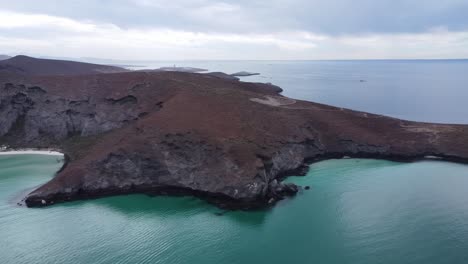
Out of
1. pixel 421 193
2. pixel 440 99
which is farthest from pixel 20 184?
pixel 440 99

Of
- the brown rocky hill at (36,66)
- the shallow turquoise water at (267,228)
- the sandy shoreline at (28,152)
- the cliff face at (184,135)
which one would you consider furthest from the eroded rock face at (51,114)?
the brown rocky hill at (36,66)

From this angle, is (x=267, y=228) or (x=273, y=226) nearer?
(x=267, y=228)

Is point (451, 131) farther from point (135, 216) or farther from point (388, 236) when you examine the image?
point (135, 216)

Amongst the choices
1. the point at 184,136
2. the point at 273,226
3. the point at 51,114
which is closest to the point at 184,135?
the point at 184,136

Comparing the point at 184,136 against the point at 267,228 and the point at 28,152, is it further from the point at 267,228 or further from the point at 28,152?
the point at 28,152

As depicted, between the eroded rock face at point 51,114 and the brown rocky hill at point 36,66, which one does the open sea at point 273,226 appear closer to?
the eroded rock face at point 51,114

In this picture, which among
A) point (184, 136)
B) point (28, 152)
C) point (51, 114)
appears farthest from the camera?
point (51, 114)
